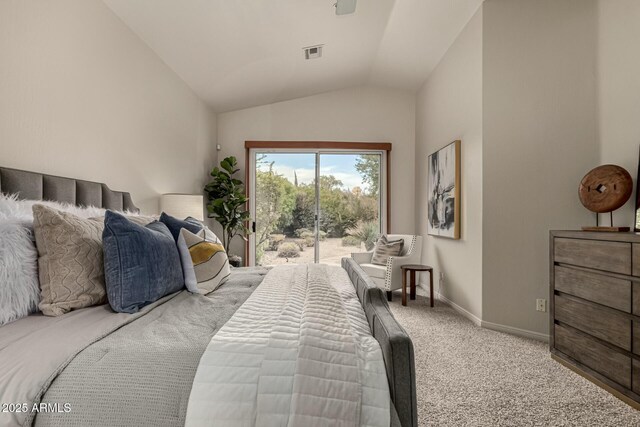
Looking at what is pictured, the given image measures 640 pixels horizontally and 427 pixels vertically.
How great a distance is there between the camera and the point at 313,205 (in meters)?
5.68

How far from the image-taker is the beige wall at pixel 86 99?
1939mm

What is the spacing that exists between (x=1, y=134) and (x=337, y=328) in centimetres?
199

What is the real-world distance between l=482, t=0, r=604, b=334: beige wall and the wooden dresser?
46 centimetres

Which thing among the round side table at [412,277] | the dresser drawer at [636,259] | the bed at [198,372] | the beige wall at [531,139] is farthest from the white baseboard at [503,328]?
the bed at [198,372]

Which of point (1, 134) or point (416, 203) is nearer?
point (1, 134)

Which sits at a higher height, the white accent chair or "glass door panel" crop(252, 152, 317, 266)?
"glass door panel" crop(252, 152, 317, 266)

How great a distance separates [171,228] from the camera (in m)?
2.09

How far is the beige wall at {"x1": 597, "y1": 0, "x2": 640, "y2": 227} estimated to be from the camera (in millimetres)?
2471

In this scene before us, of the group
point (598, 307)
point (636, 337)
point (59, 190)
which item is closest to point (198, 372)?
point (59, 190)

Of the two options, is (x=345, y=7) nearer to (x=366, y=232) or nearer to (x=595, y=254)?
(x=595, y=254)

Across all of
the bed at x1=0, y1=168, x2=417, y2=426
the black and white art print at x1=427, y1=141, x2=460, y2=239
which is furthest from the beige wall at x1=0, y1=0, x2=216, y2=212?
the black and white art print at x1=427, y1=141, x2=460, y2=239

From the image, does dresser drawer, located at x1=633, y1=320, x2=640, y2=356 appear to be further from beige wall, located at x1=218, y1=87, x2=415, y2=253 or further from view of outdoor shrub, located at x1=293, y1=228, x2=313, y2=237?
view of outdoor shrub, located at x1=293, y1=228, x2=313, y2=237

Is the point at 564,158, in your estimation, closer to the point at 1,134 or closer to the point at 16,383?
the point at 16,383

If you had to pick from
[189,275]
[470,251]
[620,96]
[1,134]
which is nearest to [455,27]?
[620,96]
